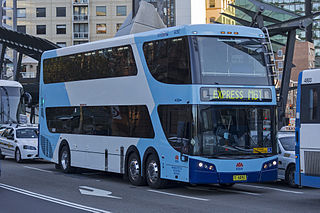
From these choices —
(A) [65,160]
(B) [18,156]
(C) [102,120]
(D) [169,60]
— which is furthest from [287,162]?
(B) [18,156]

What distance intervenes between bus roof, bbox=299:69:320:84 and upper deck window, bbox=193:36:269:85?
2.12m

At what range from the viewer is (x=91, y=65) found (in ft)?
68.8

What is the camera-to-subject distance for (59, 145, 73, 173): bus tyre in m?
22.7

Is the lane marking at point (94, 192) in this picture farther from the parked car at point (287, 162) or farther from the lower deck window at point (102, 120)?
the parked car at point (287, 162)

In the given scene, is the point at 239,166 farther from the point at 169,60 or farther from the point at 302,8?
the point at 302,8

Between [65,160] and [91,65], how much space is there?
4.05 meters

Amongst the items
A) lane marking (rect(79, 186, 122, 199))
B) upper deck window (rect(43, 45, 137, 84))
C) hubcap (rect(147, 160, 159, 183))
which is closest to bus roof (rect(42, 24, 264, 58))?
upper deck window (rect(43, 45, 137, 84))

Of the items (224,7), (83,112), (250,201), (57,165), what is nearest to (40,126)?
(57,165)

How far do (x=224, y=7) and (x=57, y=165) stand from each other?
97233mm

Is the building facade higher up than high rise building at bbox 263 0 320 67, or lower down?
lower down

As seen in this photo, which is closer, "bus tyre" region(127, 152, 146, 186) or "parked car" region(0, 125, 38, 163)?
"bus tyre" region(127, 152, 146, 186)

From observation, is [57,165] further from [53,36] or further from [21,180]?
[53,36]

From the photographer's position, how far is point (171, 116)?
655 inches

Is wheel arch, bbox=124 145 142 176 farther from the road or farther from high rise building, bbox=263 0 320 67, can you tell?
high rise building, bbox=263 0 320 67
